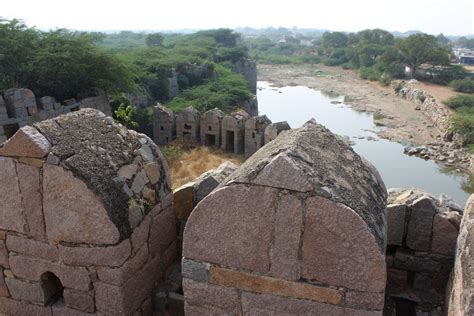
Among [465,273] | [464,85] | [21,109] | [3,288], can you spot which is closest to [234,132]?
[21,109]

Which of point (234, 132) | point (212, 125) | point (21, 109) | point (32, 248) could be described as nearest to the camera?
point (32, 248)

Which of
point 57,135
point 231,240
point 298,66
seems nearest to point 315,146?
point 231,240

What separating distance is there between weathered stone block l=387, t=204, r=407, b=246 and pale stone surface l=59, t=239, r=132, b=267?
1.82 meters

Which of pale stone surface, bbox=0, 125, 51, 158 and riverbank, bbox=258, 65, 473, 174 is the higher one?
pale stone surface, bbox=0, 125, 51, 158

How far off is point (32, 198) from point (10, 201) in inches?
7.4

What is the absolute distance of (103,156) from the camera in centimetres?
293

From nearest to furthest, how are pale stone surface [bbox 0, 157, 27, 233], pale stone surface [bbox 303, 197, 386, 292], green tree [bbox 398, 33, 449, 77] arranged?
pale stone surface [bbox 303, 197, 386, 292]
pale stone surface [bbox 0, 157, 27, 233]
green tree [bbox 398, 33, 449, 77]

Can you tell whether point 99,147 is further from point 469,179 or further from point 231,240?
point 469,179

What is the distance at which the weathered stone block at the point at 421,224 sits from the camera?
3.03m

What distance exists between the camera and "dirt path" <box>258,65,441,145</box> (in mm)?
28561

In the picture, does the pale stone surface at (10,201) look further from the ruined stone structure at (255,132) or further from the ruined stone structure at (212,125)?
the ruined stone structure at (212,125)

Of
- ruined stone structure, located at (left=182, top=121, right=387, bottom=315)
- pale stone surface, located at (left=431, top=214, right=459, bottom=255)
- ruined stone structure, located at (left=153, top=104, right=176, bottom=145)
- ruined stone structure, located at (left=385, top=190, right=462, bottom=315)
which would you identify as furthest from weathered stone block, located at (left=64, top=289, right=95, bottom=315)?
ruined stone structure, located at (left=153, top=104, right=176, bottom=145)

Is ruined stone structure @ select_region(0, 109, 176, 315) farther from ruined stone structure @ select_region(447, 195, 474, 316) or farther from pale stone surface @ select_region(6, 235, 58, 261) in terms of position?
ruined stone structure @ select_region(447, 195, 474, 316)

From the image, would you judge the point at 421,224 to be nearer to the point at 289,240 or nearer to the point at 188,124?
the point at 289,240
